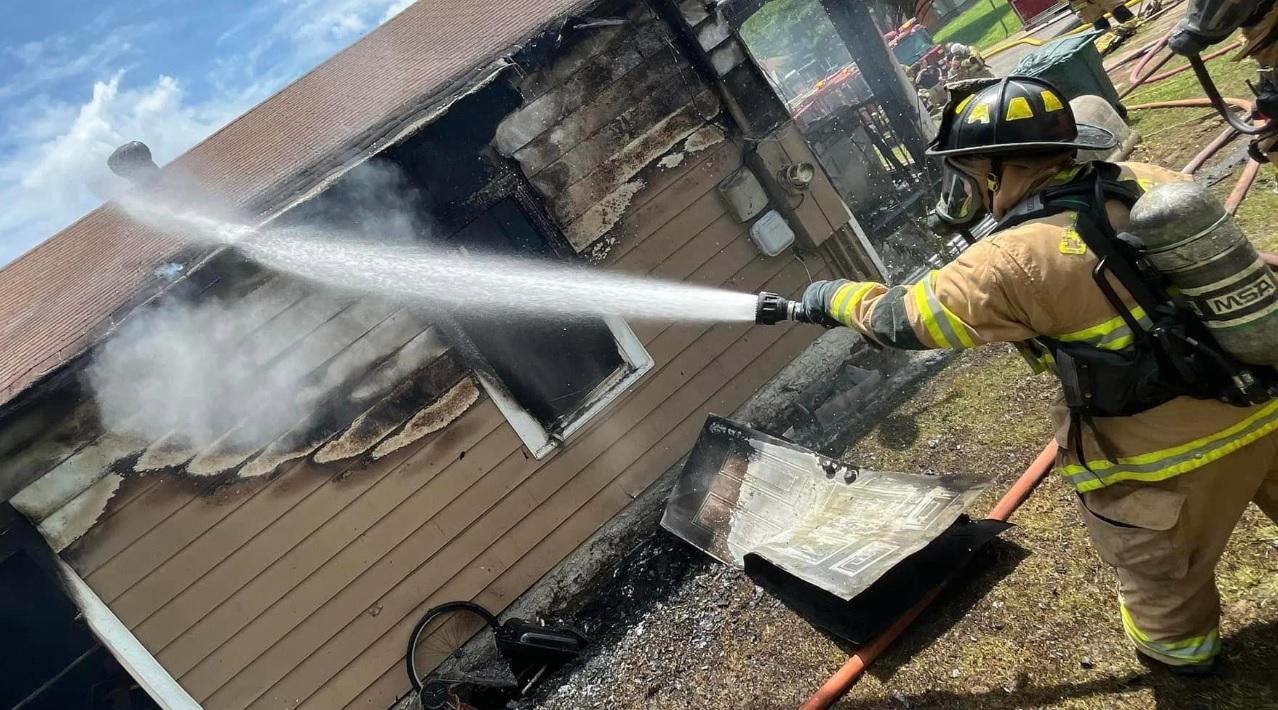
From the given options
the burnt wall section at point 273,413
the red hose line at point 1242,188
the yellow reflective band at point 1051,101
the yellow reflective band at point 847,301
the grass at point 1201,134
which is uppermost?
the burnt wall section at point 273,413

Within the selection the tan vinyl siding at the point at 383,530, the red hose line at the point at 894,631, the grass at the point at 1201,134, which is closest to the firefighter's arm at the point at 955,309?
the red hose line at the point at 894,631

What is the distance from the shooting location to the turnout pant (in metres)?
2.34

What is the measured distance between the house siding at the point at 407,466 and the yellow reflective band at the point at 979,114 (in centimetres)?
374

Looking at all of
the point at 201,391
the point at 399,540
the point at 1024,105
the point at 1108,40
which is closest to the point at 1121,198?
the point at 1024,105

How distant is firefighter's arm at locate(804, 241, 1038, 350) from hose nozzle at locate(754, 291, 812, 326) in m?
0.34

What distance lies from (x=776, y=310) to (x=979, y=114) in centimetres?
109

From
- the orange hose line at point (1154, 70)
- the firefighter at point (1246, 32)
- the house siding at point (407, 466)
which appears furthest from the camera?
the orange hose line at point (1154, 70)

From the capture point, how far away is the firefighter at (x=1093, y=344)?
7.27 ft

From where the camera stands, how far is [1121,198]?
7.48 ft

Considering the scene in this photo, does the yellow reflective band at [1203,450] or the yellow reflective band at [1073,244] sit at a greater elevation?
the yellow reflective band at [1073,244]

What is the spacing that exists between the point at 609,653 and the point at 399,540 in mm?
1803

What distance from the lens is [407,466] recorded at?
17.6 feet

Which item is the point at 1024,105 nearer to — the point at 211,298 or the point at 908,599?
the point at 908,599

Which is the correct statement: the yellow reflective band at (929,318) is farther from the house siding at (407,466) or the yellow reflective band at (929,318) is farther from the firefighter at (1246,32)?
the house siding at (407,466)
